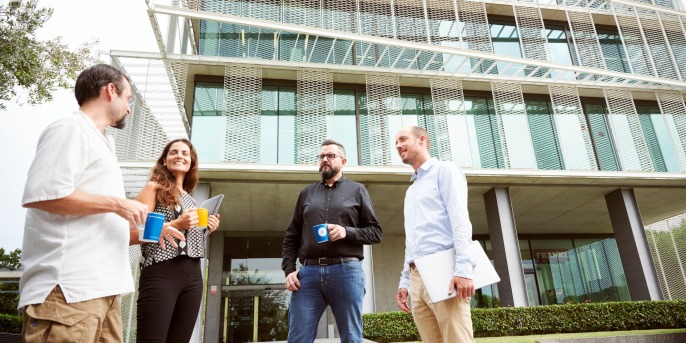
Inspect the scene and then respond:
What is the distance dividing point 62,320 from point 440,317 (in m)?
2.22

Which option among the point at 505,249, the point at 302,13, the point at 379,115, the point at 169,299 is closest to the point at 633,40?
the point at 505,249

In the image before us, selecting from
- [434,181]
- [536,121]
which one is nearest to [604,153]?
[536,121]

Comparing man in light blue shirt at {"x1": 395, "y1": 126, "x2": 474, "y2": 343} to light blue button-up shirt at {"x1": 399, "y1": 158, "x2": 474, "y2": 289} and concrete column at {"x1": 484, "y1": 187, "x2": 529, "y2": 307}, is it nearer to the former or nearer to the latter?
light blue button-up shirt at {"x1": 399, "y1": 158, "x2": 474, "y2": 289}

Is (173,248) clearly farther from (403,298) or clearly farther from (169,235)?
(403,298)

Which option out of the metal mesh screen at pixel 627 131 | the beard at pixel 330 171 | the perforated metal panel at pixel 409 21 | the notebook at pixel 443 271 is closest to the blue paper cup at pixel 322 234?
the beard at pixel 330 171

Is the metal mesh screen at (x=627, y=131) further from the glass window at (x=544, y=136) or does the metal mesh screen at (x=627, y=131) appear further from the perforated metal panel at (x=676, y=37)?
the perforated metal panel at (x=676, y=37)

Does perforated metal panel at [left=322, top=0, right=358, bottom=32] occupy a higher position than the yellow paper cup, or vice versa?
perforated metal panel at [left=322, top=0, right=358, bottom=32]

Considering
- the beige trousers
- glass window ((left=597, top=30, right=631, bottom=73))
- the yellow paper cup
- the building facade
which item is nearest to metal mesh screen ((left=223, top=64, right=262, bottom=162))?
the building facade

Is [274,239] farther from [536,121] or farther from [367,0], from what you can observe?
[536,121]

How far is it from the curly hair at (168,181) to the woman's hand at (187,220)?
0.96 ft

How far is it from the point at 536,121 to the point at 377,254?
8982 millimetres

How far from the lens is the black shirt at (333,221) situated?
333cm

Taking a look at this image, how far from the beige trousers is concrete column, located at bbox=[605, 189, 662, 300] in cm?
1494

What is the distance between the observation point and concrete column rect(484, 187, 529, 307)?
1335 centimetres
